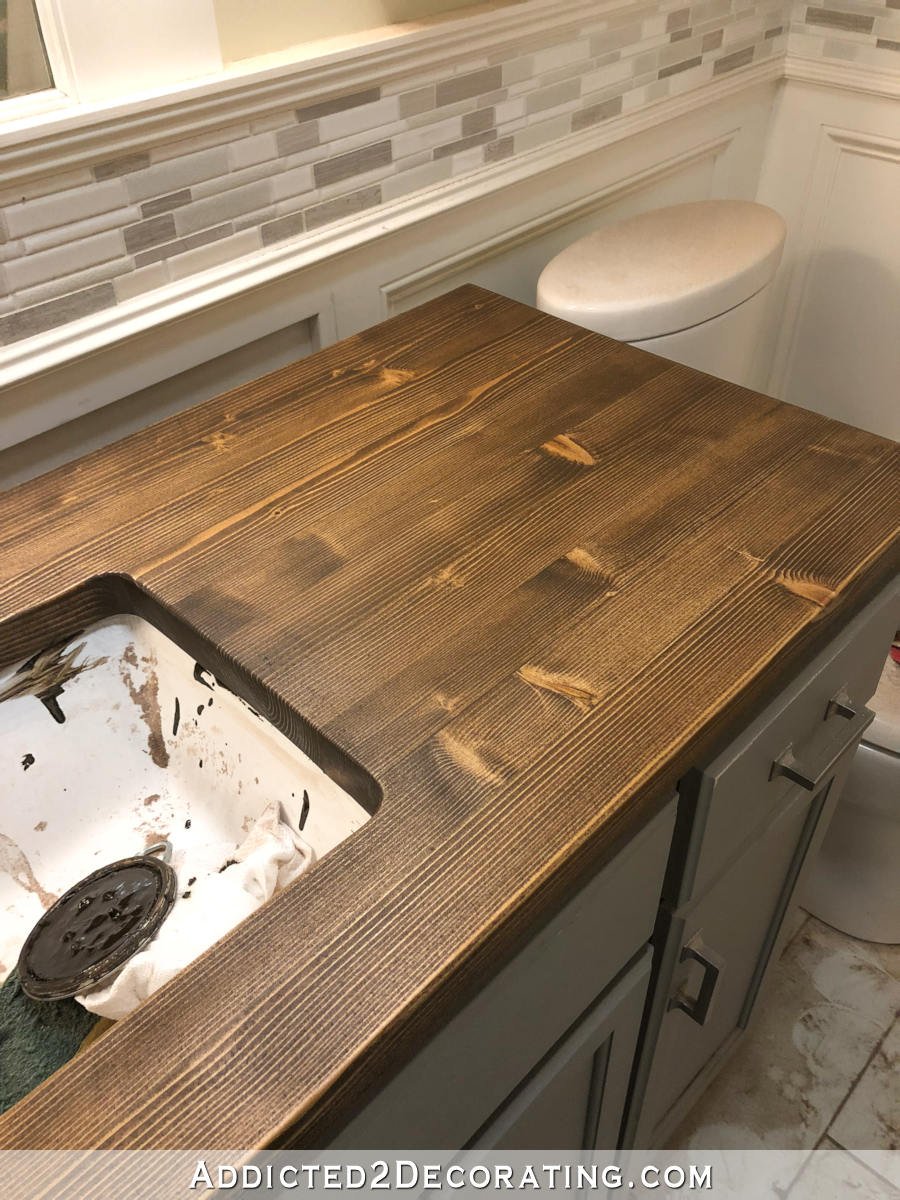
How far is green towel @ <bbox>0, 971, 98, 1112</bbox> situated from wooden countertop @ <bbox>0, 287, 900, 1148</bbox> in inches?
7.4

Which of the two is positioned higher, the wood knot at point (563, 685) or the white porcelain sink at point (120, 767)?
the wood knot at point (563, 685)

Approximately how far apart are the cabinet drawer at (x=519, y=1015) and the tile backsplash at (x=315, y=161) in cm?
58

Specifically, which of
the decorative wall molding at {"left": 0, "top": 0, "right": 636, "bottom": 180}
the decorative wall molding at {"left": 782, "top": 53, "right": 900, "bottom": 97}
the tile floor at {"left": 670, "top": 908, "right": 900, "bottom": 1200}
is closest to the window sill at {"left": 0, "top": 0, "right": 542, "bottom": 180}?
the decorative wall molding at {"left": 0, "top": 0, "right": 636, "bottom": 180}

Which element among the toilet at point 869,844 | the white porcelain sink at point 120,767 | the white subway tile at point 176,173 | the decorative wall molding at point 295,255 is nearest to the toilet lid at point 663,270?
the decorative wall molding at point 295,255

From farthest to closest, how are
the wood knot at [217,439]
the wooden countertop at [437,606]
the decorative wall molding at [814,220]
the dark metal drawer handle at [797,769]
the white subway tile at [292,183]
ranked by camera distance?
the decorative wall molding at [814,220] < the white subway tile at [292,183] < the wood knot at [217,439] < the dark metal drawer handle at [797,769] < the wooden countertop at [437,606]

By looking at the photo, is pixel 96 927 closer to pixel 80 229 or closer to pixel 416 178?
pixel 80 229

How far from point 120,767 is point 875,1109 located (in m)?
0.96

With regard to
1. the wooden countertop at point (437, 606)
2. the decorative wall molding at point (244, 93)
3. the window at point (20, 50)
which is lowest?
the wooden countertop at point (437, 606)

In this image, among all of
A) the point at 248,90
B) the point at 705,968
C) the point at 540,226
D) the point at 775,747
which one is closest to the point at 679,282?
the point at 540,226

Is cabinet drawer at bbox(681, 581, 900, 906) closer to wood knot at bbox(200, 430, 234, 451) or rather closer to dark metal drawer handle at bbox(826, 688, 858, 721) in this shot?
dark metal drawer handle at bbox(826, 688, 858, 721)

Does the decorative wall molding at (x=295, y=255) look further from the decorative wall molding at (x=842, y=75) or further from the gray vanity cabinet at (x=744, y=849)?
the gray vanity cabinet at (x=744, y=849)

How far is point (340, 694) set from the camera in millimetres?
539

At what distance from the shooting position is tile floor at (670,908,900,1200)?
42.6 inches

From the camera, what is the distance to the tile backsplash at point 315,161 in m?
0.73
